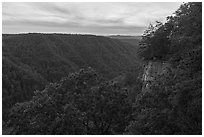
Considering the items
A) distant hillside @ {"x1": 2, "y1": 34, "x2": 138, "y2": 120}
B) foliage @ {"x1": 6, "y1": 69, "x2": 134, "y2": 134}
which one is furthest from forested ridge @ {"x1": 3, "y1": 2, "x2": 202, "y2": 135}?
distant hillside @ {"x1": 2, "y1": 34, "x2": 138, "y2": 120}

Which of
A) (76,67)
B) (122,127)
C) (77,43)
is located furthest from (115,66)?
(122,127)

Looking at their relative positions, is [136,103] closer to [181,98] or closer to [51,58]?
[181,98]

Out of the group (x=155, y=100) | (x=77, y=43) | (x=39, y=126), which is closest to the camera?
(x=155, y=100)

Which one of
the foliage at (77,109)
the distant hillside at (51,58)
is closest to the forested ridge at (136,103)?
the foliage at (77,109)

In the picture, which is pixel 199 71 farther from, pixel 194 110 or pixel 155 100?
pixel 155 100

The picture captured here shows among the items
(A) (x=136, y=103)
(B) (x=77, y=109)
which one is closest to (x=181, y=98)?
(A) (x=136, y=103)

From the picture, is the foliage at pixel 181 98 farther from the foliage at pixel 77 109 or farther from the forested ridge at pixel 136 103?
the foliage at pixel 77 109

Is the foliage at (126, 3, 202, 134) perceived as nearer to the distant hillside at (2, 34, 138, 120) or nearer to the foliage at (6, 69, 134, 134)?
the foliage at (6, 69, 134, 134)
